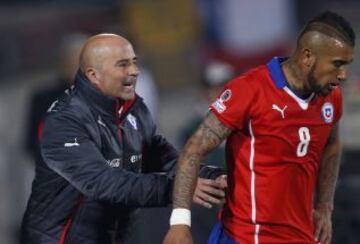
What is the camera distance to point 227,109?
612cm

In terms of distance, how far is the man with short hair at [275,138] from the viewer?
612 cm

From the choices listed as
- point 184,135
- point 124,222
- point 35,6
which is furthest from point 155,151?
point 35,6

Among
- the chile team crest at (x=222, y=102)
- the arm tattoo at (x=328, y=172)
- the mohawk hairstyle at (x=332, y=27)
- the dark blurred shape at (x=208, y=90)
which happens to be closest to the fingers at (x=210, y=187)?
the chile team crest at (x=222, y=102)

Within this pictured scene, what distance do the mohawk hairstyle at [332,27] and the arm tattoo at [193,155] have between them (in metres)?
0.60

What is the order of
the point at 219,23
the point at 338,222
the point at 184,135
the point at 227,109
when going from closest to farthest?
the point at 227,109, the point at 338,222, the point at 184,135, the point at 219,23

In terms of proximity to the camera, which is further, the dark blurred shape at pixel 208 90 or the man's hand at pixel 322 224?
the dark blurred shape at pixel 208 90

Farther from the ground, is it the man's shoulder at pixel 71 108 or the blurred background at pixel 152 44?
the man's shoulder at pixel 71 108

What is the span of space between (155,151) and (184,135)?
2755 millimetres

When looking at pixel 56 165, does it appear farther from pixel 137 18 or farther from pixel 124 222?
pixel 137 18

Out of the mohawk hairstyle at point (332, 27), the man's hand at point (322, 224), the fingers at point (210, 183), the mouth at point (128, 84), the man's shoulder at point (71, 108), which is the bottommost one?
the man's hand at point (322, 224)

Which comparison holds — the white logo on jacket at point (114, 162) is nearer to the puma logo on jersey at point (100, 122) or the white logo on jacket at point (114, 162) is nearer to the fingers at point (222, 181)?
the puma logo on jersey at point (100, 122)

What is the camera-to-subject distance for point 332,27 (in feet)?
20.2

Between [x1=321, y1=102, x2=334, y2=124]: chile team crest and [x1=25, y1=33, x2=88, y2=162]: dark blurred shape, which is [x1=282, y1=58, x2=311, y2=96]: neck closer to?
[x1=321, y1=102, x2=334, y2=124]: chile team crest

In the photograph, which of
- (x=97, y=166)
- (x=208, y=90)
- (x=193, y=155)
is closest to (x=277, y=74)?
(x=193, y=155)
